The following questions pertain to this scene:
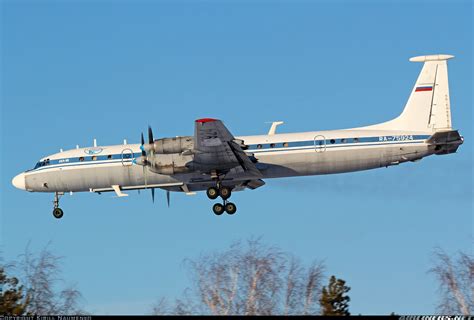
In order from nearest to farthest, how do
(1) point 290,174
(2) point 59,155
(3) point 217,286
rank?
(3) point 217,286, (1) point 290,174, (2) point 59,155

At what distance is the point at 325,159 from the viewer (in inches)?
1485

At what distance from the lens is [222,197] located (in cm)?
3909

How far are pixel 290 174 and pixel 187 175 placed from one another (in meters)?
4.75

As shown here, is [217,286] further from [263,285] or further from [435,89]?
[435,89]

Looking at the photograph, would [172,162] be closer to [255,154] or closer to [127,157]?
[127,157]

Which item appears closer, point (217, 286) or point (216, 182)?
point (217, 286)

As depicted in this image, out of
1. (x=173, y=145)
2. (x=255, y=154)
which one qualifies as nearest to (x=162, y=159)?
(x=173, y=145)

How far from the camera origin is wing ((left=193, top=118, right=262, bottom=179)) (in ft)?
115

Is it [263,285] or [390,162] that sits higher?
[390,162]

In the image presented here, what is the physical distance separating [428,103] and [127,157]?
561 inches

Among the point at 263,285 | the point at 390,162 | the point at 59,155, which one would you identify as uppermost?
the point at 59,155

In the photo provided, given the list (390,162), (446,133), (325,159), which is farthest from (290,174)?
(446,133)

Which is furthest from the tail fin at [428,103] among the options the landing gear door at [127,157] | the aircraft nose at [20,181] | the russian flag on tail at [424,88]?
the aircraft nose at [20,181]

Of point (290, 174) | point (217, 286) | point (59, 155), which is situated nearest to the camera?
point (217, 286)
